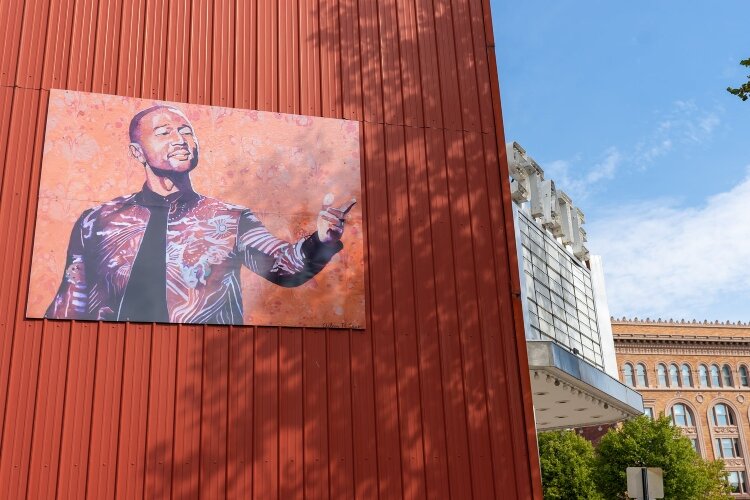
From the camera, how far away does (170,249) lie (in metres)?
11.8

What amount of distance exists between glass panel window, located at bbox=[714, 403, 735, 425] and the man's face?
73.8m

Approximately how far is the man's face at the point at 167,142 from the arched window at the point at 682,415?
7041cm

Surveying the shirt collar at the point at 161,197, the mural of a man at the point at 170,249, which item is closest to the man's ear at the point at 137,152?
the mural of a man at the point at 170,249

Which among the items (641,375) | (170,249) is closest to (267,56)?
(170,249)

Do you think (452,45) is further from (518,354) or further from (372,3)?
(518,354)

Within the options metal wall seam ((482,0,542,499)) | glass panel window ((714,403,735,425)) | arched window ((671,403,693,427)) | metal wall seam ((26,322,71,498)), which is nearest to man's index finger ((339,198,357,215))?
metal wall seam ((482,0,542,499))

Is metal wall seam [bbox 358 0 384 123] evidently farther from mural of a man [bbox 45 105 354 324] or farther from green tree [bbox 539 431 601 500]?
green tree [bbox 539 431 601 500]

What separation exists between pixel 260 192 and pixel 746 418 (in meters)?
74.9

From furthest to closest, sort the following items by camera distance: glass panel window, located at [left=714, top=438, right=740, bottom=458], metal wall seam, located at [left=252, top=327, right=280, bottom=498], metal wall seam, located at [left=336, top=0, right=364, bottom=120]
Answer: glass panel window, located at [left=714, top=438, right=740, bottom=458] → metal wall seam, located at [left=336, top=0, right=364, bottom=120] → metal wall seam, located at [left=252, top=327, right=280, bottom=498]

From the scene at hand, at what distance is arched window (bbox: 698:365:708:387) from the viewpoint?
75750 millimetres

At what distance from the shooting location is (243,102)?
42.6 ft

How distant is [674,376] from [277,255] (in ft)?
233

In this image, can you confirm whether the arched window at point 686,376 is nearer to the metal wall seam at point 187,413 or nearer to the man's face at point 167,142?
→ the man's face at point 167,142

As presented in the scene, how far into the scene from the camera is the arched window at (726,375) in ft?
252
